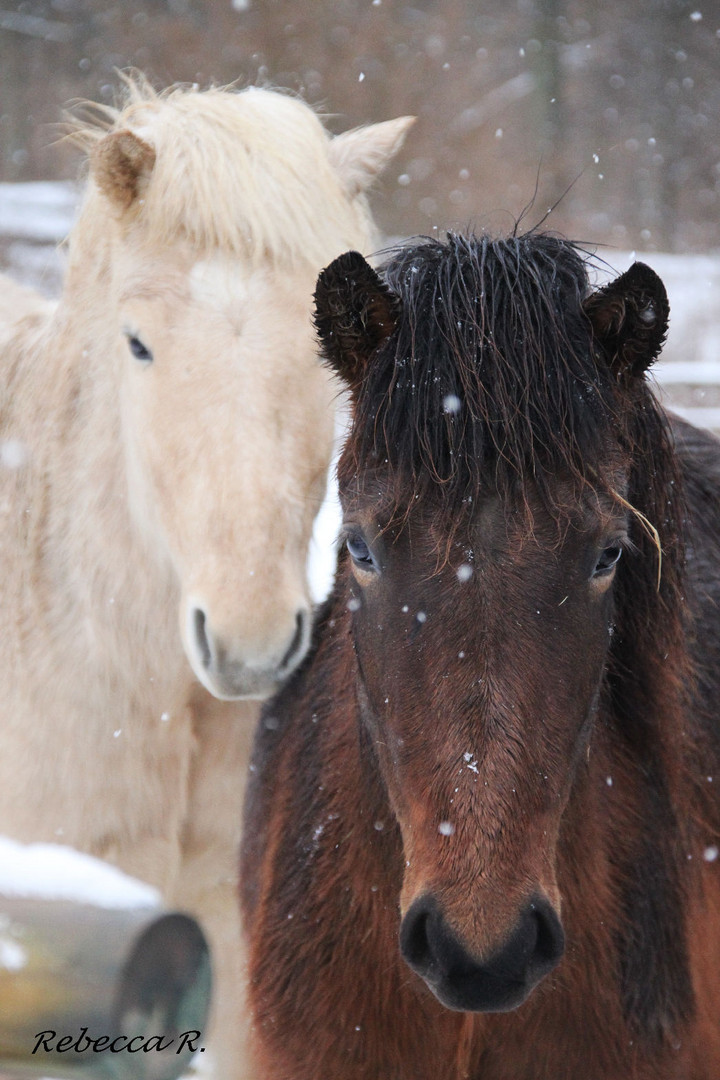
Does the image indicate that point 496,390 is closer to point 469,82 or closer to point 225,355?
→ point 225,355

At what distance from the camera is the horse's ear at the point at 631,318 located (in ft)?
5.57

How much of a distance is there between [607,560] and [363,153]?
179 centimetres

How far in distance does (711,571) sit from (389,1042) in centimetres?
136

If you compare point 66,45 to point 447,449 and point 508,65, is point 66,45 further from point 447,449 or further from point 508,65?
point 447,449

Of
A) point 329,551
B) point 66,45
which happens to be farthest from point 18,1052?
point 66,45

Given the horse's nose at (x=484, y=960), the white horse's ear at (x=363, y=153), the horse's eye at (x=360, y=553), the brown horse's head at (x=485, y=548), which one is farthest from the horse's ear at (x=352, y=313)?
the white horse's ear at (x=363, y=153)

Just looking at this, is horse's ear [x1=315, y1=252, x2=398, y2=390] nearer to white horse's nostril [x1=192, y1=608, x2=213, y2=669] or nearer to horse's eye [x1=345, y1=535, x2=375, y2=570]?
horse's eye [x1=345, y1=535, x2=375, y2=570]

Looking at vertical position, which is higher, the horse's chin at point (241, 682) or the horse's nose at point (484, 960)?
the horse's nose at point (484, 960)

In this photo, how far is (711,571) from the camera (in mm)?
2605

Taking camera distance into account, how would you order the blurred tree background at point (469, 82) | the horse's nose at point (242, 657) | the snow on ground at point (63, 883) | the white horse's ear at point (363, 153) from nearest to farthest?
the snow on ground at point (63, 883) < the horse's nose at point (242, 657) < the white horse's ear at point (363, 153) < the blurred tree background at point (469, 82)

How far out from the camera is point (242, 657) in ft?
7.55

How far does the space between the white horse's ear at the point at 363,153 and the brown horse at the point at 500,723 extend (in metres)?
1.16

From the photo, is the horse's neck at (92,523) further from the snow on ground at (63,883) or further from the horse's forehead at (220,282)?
the snow on ground at (63,883)

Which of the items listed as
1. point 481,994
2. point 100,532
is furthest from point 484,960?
point 100,532
